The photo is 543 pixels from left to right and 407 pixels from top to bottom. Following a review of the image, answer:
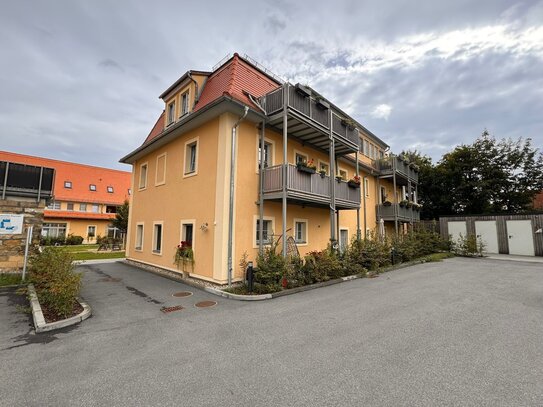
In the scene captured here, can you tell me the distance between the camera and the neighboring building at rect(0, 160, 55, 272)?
10.1 meters

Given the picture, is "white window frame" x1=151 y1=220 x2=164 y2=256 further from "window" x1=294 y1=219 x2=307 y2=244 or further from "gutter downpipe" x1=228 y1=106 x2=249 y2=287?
"window" x1=294 y1=219 x2=307 y2=244

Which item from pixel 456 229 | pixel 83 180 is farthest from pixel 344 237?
pixel 83 180

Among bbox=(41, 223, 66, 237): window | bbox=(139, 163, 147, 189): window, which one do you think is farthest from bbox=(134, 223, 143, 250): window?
bbox=(41, 223, 66, 237): window

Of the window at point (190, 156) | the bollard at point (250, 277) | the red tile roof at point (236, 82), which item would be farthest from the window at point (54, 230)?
the bollard at point (250, 277)

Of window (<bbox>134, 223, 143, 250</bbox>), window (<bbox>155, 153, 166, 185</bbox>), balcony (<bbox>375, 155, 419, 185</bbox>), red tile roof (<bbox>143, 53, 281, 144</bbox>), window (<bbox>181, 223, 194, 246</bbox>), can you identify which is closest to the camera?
red tile roof (<bbox>143, 53, 281, 144</bbox>)

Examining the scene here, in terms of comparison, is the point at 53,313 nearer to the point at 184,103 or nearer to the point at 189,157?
the point at 189,157

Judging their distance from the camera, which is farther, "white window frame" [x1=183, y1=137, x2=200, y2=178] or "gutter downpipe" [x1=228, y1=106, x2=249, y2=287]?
"white window frame" [x1=183, y1=137, x2=200, y2=178]

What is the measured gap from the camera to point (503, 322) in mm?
5641

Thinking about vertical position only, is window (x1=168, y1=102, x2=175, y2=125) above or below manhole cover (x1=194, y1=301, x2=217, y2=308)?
above

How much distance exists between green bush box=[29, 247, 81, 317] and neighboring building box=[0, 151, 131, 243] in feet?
102

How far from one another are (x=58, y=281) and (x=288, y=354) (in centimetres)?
548

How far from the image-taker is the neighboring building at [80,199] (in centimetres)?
3294

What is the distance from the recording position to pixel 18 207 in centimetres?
1034

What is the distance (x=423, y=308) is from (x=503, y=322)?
1522 mm
